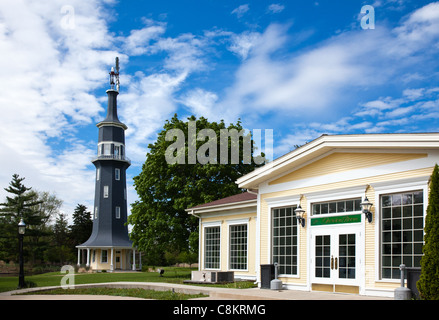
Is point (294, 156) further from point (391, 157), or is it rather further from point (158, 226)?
point (158, 226)

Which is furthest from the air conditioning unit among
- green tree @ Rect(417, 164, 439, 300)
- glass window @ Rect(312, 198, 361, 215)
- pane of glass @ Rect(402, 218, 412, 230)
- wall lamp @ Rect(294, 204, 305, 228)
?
green tree @ Rect(417, 164, 439, 300)

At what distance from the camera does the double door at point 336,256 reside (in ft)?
40.2

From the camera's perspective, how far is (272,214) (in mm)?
15281

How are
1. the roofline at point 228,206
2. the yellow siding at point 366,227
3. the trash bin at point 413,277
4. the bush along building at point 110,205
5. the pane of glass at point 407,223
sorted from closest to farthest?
the trash bin at point 413,277 → the pane of glass at point 407,223 → the yellow siding at point 366,227 → the roofline at point 228,206 → the bush along building at point 110,205

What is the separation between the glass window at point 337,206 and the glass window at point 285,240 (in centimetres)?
103

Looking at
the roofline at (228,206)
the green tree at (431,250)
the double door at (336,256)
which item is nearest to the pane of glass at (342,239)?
the double door at (336,256)

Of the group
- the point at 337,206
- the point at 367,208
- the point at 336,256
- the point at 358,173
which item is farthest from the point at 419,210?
the point at 336,256

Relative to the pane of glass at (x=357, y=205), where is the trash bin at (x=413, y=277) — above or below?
below

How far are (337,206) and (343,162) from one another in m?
1.29

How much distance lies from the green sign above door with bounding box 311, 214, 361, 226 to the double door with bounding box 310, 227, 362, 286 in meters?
0.20

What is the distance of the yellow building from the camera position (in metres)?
11.2

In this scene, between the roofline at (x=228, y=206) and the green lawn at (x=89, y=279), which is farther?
the green lawn at (x=89, y=279)

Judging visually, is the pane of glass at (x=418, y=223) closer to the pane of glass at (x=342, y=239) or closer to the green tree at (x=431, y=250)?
the green tree at (x=431, y=250)

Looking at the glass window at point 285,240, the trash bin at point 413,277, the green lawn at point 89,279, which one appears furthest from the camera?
the green lawn at point 89,279
